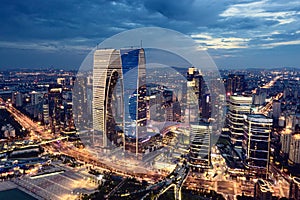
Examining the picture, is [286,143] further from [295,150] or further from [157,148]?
[157,148]

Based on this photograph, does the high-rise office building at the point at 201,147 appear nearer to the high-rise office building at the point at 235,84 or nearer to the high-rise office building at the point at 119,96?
the high-rise office building at the point at 119,96


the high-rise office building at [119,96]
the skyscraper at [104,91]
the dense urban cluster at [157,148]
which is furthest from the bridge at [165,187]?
the skyscraper at [104,91]

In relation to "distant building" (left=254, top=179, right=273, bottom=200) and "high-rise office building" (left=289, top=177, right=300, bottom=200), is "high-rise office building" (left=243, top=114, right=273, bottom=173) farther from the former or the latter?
"distant building" (left=254, top=179, right=273, bottom=200)

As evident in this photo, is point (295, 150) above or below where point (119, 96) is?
below

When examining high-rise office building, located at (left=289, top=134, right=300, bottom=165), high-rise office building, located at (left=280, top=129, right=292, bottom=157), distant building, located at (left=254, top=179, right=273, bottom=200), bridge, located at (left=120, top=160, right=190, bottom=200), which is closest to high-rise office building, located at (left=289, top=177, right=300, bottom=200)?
distant building, located at (left=254, top=179, right=273, bottom=200)

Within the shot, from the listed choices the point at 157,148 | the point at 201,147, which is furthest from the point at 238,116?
the point at 157,148
